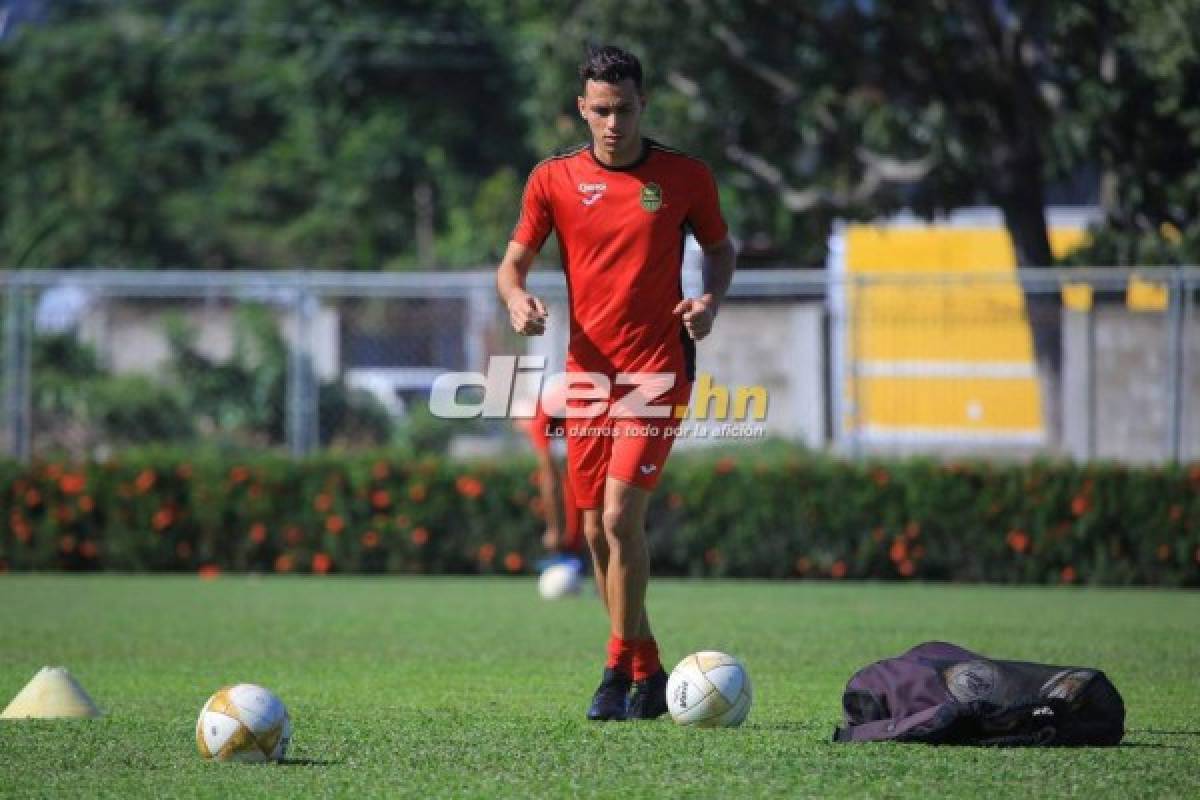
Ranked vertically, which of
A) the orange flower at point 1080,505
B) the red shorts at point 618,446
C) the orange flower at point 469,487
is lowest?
the orange flower at point 1080,505

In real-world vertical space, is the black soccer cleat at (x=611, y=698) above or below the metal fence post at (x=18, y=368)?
below

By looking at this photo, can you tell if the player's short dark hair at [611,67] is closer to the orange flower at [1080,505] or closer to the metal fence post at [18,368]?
the orange flower at [1080,505]

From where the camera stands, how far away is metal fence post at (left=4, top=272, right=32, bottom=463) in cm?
1925

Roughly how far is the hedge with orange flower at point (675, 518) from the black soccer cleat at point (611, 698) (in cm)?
963

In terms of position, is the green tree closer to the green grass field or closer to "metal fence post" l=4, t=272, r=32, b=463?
"metal fence post" l=4, t=272, r=32, b=463

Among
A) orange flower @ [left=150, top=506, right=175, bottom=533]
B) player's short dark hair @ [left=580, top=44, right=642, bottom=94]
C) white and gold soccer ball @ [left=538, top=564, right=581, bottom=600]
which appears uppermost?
player's short dark hair @ [left=580, top=44, right=642, bottom=94]

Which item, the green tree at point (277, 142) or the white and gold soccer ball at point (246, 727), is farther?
the green tree at point (277, 142)

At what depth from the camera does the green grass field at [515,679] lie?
250 inches

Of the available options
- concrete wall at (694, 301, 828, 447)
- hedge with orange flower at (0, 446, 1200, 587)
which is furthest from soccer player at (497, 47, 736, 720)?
concrete wall at (694, 301, 828, 447)

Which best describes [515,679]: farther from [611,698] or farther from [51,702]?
[51,702]

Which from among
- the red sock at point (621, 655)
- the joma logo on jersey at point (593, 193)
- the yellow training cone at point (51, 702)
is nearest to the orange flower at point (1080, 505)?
the red sock at point (621, 655)

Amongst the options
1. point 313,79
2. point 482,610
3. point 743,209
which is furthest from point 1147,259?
point 313,79

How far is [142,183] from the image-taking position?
138 ft

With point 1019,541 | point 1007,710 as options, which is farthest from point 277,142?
point 1007,710
